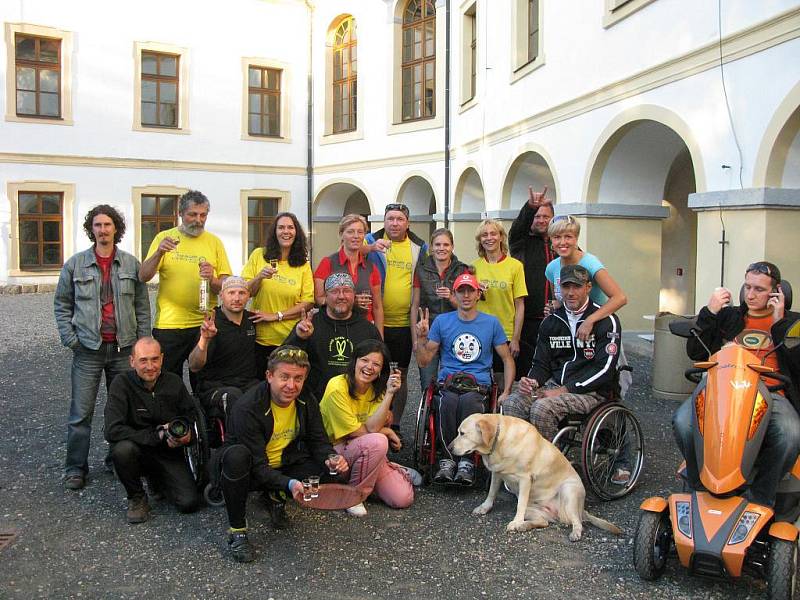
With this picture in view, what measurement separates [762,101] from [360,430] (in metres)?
5.14

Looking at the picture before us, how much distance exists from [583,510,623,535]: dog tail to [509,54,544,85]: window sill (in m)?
9.26

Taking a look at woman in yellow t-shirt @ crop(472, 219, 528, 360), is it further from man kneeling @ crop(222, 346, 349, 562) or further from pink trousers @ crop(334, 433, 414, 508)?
man kneeling @ crop(222, 346, 349, 562)

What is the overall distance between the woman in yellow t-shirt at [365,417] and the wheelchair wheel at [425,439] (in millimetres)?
246

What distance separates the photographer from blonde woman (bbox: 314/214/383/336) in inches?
217

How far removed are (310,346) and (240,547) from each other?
1481 mm

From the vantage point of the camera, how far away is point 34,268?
19.4m

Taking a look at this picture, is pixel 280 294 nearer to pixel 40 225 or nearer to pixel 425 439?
pixel 425 439

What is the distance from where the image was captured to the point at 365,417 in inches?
185

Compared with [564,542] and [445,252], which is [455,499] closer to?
[564,542]

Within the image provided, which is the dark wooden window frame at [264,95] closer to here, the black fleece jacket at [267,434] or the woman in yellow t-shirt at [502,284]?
the woman in yellow t-shirt at [502,284]

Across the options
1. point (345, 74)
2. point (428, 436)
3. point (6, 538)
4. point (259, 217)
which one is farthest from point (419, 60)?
point (6, 538)

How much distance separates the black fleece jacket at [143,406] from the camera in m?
4.42

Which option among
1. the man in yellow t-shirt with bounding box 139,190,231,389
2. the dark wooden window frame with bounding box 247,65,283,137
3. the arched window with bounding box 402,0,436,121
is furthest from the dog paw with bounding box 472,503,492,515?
the dark wooden window frame with bounding box 247,65,283,137

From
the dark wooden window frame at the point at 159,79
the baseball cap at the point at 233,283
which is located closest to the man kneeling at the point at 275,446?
the baseball cap at the point at 233,283
